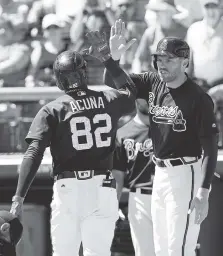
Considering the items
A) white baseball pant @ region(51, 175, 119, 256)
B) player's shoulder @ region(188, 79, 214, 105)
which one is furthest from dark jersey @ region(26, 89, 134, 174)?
player's shoulder @ region(188, 79, 214, 105)

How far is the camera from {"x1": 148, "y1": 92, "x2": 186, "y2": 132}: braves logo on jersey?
4500 mm

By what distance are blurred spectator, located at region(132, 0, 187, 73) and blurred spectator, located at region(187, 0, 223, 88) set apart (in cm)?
31

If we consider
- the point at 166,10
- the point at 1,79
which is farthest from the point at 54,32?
the point at 166,10

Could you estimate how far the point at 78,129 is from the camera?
434 centimetres

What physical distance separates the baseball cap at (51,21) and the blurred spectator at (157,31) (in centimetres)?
108

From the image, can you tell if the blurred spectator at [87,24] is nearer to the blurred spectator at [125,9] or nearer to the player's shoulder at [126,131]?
the blurred spectator at [125,9]

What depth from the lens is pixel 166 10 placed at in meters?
7.37

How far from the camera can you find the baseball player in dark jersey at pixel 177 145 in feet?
14.6

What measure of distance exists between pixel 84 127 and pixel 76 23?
3705 mm

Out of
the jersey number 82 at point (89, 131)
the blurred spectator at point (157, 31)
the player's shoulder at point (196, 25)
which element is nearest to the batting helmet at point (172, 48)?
the jersey number 82 at point (89, 131)

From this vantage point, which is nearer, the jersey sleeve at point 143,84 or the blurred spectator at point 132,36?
the jersey sleeve at point 143,84

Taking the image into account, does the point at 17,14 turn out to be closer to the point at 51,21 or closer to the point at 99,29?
the point at 51,21

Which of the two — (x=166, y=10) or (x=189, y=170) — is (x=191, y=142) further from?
(x=166, y=10)

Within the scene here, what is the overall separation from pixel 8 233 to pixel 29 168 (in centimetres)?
50
